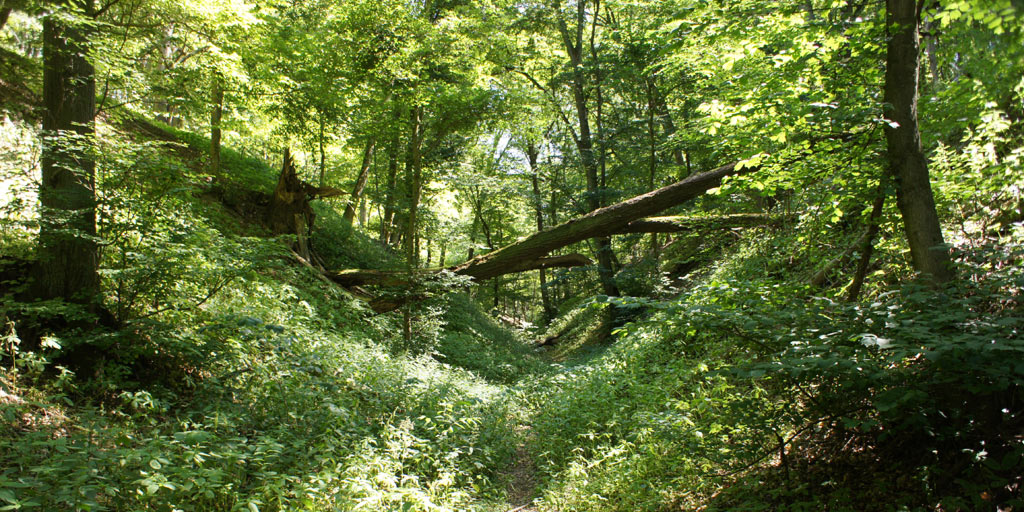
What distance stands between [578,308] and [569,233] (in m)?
5.80

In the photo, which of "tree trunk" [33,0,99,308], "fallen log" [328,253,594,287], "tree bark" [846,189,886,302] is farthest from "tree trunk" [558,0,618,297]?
"tree trunk" [33,0,99,308]

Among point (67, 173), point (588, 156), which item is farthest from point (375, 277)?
point (588, 156)

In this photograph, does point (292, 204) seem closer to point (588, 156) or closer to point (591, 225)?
point (591, 225)

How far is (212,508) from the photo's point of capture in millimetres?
3260

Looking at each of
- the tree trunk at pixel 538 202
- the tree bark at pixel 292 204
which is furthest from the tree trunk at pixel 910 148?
the tree trunk at pixel 538 202

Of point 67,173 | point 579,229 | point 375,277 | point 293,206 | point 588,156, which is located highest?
point 588,156

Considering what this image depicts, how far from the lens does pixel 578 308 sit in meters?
5.48

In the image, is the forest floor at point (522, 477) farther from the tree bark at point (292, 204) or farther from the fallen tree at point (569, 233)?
the tree bark at point (292, 204)

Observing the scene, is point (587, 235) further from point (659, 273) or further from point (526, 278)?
point (526, 278)

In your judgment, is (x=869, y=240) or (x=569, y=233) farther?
(x=569, y=233)

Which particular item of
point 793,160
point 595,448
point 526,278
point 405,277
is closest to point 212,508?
point 595,448

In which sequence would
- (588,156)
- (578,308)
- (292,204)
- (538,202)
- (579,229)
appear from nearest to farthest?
(578,308) → (292,204) → (579,229) → (588,156) → (538,202)

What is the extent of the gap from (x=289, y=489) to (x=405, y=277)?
301 inches

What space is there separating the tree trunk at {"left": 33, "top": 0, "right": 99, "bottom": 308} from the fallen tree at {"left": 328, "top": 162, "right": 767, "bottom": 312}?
564 centimetres
